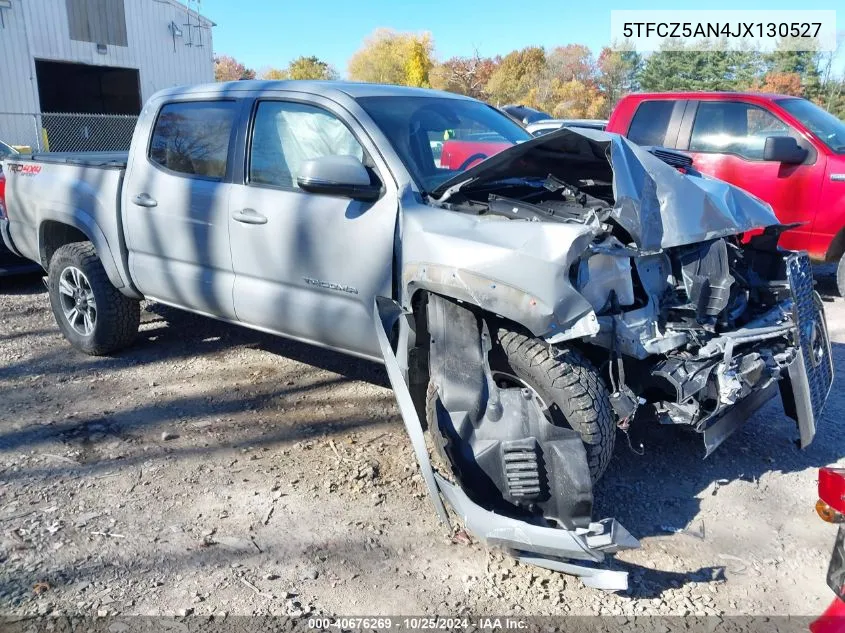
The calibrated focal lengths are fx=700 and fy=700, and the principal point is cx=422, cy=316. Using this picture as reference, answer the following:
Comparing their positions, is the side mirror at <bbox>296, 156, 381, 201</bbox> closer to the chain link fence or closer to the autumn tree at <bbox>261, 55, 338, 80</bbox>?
the chain link fence

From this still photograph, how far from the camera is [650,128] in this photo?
7352 mm

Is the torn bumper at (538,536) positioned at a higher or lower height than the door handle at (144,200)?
lower

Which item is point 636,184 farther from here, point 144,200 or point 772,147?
point 772,147

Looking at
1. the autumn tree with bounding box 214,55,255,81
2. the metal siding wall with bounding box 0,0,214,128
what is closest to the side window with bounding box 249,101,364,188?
the metal siding wall with bounding box 0,0,214,128

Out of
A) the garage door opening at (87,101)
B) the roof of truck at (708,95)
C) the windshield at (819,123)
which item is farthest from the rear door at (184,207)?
the garage door opening at (87,101)

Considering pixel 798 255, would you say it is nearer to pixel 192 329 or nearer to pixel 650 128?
pixel 650 128

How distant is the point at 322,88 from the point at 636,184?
1.86 meters

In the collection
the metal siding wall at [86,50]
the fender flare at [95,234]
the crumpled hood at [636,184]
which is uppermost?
the metal siding wall at [86,50]

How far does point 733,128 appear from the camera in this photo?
22.9 ft

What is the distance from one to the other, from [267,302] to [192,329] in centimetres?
221

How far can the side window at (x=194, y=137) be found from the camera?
4.25 m

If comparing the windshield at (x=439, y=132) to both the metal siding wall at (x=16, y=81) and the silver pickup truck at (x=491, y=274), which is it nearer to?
the silver pickup truck at (x=491, y=274)

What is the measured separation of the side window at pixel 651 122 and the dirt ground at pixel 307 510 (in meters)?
3.55

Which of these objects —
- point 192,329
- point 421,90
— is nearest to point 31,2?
point 192,329
